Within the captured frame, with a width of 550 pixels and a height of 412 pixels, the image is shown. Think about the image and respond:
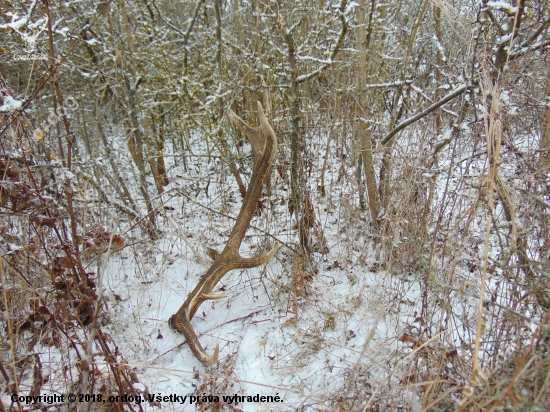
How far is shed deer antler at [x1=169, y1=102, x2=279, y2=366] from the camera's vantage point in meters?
2.43

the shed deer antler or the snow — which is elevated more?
the snow

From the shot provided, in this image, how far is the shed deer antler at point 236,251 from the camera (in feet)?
7.97
